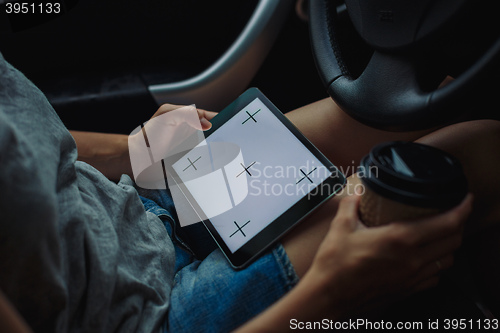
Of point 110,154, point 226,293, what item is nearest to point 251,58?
point 110,154

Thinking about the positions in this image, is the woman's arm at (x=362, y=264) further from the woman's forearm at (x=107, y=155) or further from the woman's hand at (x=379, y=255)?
the woman's forearm at (x=107, y=155)

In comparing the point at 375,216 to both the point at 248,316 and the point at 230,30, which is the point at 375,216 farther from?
the point at 230,30

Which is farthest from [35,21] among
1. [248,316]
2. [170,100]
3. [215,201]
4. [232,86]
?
[248,316]

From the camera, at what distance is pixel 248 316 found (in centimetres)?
48

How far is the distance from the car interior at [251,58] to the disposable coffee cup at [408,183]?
126 millimetres

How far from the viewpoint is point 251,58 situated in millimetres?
912

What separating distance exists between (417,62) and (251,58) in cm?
45

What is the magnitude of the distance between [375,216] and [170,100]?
23.7 inches

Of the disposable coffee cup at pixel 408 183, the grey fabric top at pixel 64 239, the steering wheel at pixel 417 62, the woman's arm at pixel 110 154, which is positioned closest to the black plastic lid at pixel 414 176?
Result: the disposable coffee cup at pixel 408 183

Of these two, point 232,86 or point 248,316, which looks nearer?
point 248,316

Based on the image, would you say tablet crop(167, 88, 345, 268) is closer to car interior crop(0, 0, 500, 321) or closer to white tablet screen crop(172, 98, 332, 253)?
white tablet screen crop(172, 98, 332, 253)

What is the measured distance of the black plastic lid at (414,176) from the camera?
36cm

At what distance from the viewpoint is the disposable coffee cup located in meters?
0.36

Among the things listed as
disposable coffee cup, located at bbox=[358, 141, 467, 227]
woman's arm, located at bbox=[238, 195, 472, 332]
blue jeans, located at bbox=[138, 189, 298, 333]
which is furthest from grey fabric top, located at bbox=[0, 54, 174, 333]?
disposable coffee cup, located at bbox=[358, 141, 467, 227]
